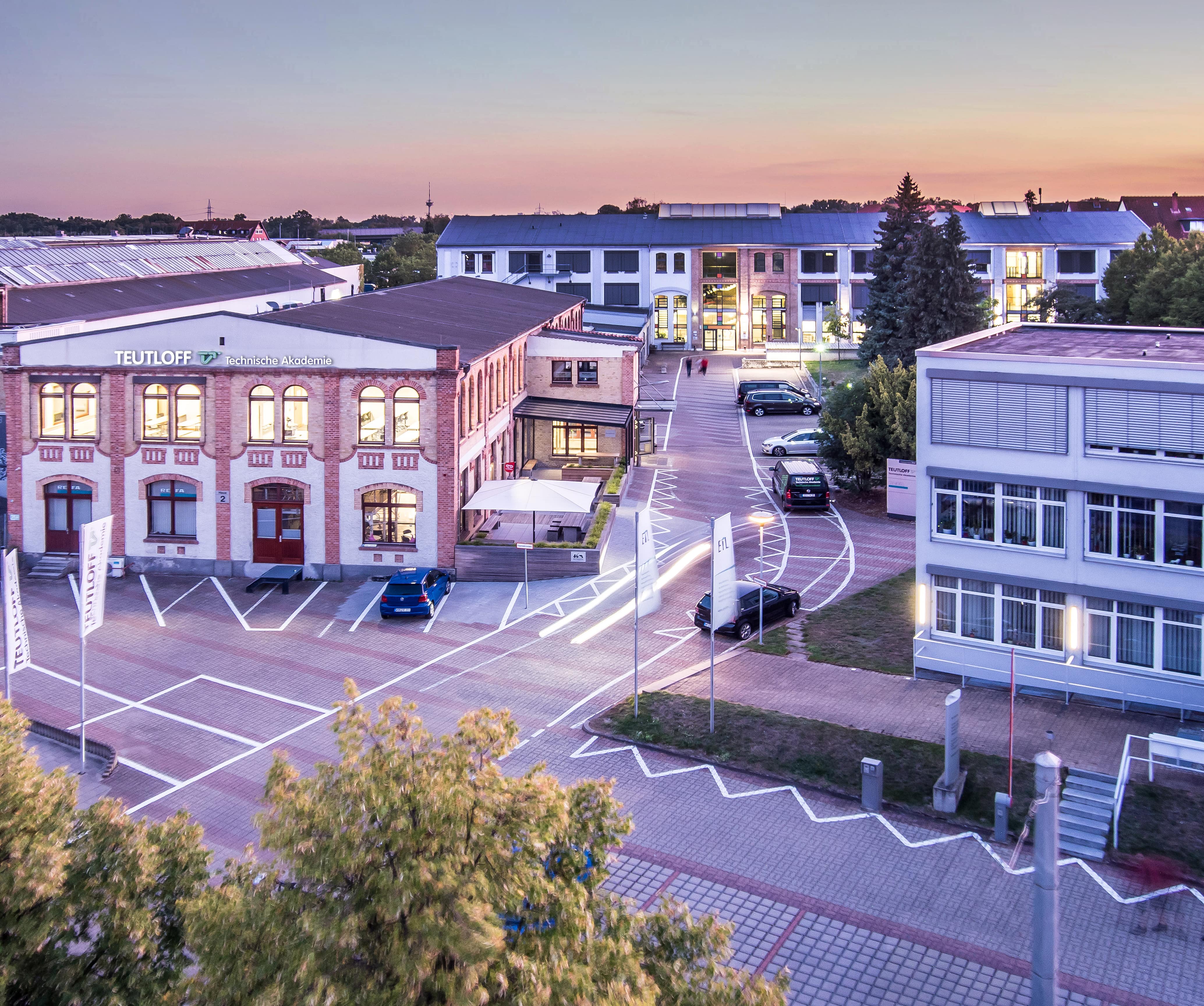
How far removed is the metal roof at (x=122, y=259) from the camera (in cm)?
5891

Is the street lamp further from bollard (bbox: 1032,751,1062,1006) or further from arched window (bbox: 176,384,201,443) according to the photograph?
bollard (bbox: 1032,751,1062,1006)

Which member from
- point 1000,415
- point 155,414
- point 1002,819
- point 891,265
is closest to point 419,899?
point 1002,819

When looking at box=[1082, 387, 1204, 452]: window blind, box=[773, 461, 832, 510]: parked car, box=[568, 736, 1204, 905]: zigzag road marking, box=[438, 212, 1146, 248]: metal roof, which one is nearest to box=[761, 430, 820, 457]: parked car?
box=[773, 461, 832, 510]: parked car

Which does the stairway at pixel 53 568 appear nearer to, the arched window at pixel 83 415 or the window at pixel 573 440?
the arched window at pixel 83 415

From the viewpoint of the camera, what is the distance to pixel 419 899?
27.8 ft

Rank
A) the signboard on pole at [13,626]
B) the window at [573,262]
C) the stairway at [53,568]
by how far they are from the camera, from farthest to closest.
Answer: the window at [573,262]
the stairway at [53,568]
the signboard on pole at [13,626]

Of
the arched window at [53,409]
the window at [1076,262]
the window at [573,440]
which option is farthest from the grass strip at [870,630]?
the window at [1076,262]

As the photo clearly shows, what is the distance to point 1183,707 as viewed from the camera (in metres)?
24.2

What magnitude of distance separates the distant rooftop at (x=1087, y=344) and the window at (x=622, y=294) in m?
62.8

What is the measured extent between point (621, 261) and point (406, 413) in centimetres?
6080

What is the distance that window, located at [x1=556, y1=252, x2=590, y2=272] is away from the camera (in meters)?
95.1

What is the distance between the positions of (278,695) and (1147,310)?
46.9 m

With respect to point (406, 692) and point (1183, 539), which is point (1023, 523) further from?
point (406, 692)

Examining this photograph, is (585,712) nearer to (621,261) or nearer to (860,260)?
(621,261)
